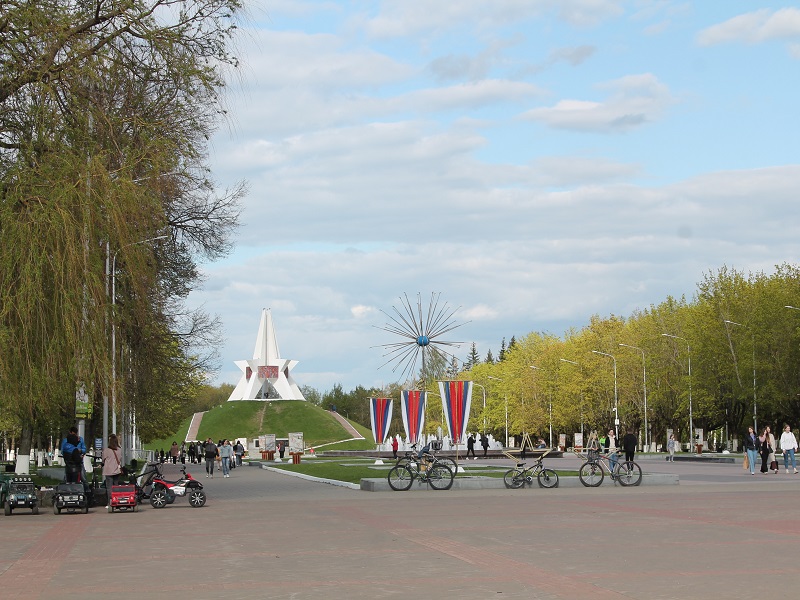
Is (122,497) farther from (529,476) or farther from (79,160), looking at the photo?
(529,476)

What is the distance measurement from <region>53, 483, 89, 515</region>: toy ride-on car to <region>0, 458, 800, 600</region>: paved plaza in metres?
0.36

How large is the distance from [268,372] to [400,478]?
125 m

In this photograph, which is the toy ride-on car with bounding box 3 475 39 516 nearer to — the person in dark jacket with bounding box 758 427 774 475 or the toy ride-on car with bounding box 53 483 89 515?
the toy ride-on car with bounding box 53 483 89 515

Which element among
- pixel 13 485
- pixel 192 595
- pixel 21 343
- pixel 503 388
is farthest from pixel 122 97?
pixel 503 388

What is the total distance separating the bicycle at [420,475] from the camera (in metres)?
31.3

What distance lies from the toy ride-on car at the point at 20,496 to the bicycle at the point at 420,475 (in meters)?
10.0

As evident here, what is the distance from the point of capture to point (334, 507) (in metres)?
25.0

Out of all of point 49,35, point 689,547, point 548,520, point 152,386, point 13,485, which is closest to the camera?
point 689,547

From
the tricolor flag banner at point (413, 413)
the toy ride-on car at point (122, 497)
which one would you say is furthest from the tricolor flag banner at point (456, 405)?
the toy ride-on car at point (122, 497)

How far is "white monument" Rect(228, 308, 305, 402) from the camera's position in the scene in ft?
507

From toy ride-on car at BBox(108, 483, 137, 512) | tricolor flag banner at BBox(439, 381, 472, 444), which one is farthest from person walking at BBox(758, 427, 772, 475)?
toy ride-on car at BBox(108, 483, 137, 512)

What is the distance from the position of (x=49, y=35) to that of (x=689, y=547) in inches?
589

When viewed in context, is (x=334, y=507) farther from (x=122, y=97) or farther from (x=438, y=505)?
(x=122, y=97)

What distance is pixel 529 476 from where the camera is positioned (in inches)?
1258
